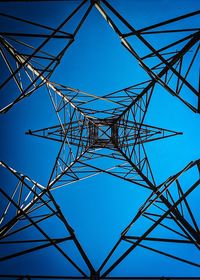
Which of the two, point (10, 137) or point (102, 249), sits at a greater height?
point (10, 137)

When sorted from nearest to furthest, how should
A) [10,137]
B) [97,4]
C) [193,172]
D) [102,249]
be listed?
[97,4] → [10,137] → [193,172] → [102,249]

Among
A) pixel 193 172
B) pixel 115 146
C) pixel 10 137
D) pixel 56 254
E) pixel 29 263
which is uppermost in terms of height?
pixel 193 172

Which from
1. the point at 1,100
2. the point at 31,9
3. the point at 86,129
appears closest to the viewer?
the point at 31,9

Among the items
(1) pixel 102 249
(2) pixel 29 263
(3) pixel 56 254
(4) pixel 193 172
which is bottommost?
(2) pixel 29 263

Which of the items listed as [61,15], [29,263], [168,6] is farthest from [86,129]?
[29,263]

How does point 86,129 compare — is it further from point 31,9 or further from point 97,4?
point 97,4

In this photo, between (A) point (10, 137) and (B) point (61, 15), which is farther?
(A) point (10, 137)

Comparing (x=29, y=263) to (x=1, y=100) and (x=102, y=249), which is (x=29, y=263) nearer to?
(x=102, y=249)

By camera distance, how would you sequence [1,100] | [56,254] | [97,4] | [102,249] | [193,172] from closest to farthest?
[97,4] → [1,100] → [56,254] → [193,172] → [102,249]

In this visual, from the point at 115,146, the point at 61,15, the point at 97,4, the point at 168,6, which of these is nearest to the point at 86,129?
the point at 115,146
